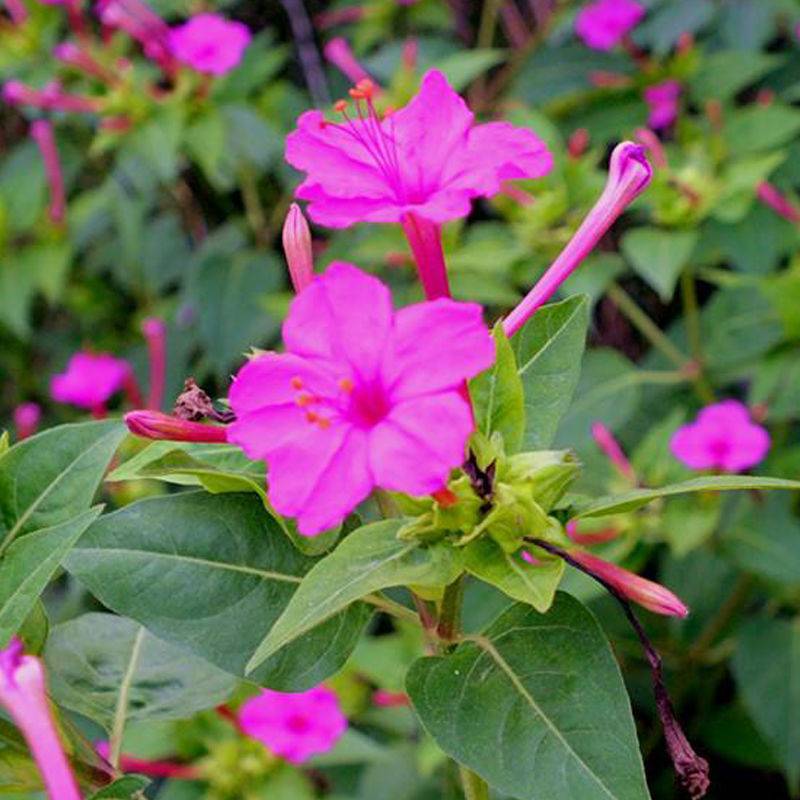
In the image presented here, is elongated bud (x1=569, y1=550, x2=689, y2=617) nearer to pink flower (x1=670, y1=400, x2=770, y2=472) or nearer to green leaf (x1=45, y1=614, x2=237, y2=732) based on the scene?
green leaf (x1=45, y1=614, x2=237, y2=732)

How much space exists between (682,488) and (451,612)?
163mm

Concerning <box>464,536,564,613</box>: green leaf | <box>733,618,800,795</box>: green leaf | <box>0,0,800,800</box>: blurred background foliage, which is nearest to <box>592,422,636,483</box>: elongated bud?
<box>0,0,800,800</box>: blurred background foliage

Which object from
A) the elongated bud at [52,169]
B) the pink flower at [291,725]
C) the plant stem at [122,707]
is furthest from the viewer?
the elongated bud at [52,169]

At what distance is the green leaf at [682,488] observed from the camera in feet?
2.15

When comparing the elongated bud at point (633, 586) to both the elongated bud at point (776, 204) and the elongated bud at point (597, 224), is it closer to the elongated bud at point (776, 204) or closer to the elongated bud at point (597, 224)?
the elongated bud at point (597, 224)

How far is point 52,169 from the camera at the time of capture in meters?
2.23

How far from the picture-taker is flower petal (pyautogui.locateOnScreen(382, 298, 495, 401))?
2.08ft

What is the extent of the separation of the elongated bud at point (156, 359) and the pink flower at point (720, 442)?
0.80 meters

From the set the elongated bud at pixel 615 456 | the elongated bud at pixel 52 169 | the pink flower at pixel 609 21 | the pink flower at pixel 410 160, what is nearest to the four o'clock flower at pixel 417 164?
the pink flower at pixel 410 160

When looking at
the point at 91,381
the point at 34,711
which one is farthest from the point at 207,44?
the point at 34,711

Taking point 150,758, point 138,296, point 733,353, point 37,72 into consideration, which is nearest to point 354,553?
point 150,758

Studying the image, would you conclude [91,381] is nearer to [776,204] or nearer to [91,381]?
[91,381]

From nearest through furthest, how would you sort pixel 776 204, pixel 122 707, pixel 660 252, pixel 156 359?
1. pixel 122 707
2. pixel 660 252
3. pixel 776 204
4. pixel 156 359

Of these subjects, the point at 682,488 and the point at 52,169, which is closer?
the point at 682,488
